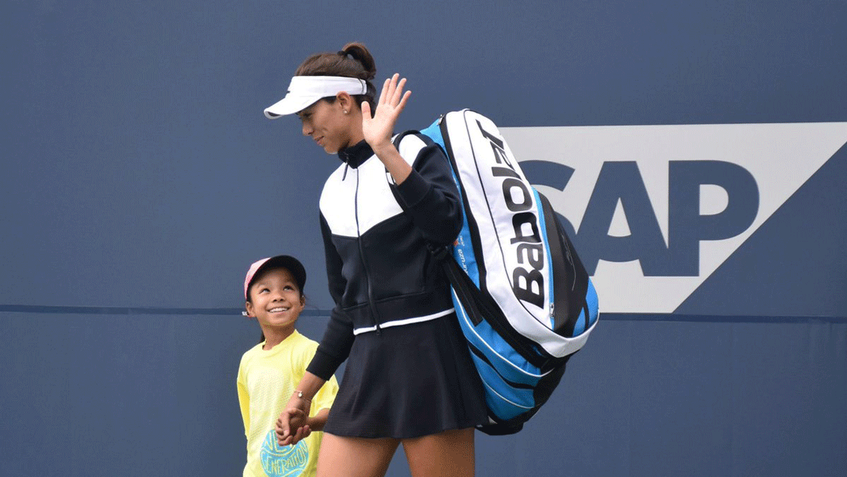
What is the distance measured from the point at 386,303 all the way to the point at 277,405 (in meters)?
1.10

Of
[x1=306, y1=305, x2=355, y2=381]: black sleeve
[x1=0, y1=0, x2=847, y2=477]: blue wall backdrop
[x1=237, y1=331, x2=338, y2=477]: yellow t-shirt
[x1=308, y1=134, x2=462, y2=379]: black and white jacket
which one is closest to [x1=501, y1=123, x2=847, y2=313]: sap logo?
[x1=0, y1=0, x2=847, y2=477]: blue wall backdrop

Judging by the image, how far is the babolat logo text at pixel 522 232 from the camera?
2.50 meters

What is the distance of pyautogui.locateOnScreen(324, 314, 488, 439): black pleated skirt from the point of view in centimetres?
255

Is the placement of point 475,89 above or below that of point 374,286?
above

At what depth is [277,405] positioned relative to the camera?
11.7ft

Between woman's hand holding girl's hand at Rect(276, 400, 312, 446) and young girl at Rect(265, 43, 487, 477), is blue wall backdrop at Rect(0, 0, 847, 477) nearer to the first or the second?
woman's hand holding girl's hand at Rect(276, 400, 312, 446)

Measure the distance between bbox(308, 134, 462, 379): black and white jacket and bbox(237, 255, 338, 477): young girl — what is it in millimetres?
871

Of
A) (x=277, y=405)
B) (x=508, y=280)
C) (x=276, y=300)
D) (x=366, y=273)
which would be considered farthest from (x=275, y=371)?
(x=508, y=280)

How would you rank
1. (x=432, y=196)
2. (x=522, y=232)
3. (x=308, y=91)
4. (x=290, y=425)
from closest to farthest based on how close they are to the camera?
(x=432, y=196)
(x=522, y=232)
(x=308, y=91)
(x=290, y=425)

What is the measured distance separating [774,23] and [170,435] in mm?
2523

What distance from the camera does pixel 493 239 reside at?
2527 mm

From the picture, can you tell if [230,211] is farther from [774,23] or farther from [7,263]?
[774,23]

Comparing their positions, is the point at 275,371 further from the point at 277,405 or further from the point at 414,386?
the point at 414,386

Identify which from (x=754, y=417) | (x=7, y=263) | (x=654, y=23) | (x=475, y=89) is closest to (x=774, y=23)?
(x=654, y=23)
